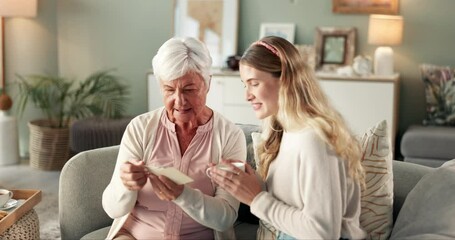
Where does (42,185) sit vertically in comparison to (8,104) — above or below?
below

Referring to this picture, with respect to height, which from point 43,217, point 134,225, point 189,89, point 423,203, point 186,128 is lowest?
point 43,217

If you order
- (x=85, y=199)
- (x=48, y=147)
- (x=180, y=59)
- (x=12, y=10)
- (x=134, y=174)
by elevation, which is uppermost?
(x=12, y=10)

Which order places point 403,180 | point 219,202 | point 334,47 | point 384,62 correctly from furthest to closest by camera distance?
1. point 334,47
2. point 384,62
3. point 403,180
4. point 219,202

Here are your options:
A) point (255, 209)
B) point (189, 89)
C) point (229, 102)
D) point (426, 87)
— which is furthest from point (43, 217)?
point (426, 87)

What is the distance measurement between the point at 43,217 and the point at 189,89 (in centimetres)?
222

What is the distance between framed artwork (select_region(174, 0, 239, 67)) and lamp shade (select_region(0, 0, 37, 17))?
127 cm

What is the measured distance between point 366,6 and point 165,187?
12.3 feet

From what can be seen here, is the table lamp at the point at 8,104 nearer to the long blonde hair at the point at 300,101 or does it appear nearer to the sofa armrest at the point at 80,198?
the sofa armrest at the point at 80,198

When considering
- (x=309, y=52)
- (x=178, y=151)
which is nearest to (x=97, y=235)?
(x=178, y=151)

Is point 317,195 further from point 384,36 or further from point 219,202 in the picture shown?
point 384,36

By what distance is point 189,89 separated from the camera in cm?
227

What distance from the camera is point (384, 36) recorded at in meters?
5.11

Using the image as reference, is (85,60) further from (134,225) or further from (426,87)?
(134,225)

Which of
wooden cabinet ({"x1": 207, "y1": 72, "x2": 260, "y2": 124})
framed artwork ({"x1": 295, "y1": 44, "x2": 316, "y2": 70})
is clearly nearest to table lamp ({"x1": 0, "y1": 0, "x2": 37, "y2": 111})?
wooden cabinet ({"x1": 207, "y1": 72, "x2": 260, "y2": 124})
